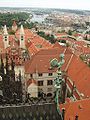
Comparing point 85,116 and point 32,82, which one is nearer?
point 85,116

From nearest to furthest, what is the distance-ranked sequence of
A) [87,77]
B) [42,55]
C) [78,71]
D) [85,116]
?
[85,116], [87,77], [78,71], [42,55]

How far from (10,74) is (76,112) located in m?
8.88

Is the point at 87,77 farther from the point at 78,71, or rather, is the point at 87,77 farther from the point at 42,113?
the point at 42,113

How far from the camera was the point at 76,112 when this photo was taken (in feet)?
82.9

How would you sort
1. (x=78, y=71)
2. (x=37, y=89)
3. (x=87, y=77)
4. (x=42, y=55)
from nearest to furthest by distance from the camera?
(x=87, y=77) < (x=78, y=71) < (x=37, y=89) < (x=42, y=55)

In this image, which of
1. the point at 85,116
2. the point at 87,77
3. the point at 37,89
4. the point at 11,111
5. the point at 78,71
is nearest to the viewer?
the point at 11,111

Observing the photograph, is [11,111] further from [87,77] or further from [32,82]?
[32,82]

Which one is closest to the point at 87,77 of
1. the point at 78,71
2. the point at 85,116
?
the point at 78,71

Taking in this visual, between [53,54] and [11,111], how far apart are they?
29999mm

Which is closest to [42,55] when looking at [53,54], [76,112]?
[53,54]

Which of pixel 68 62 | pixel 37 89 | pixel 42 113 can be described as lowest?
pixel 37 89

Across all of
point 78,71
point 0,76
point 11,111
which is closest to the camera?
point 11,111

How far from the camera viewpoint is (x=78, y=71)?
39.1m

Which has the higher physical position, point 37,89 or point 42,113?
point 42,113
